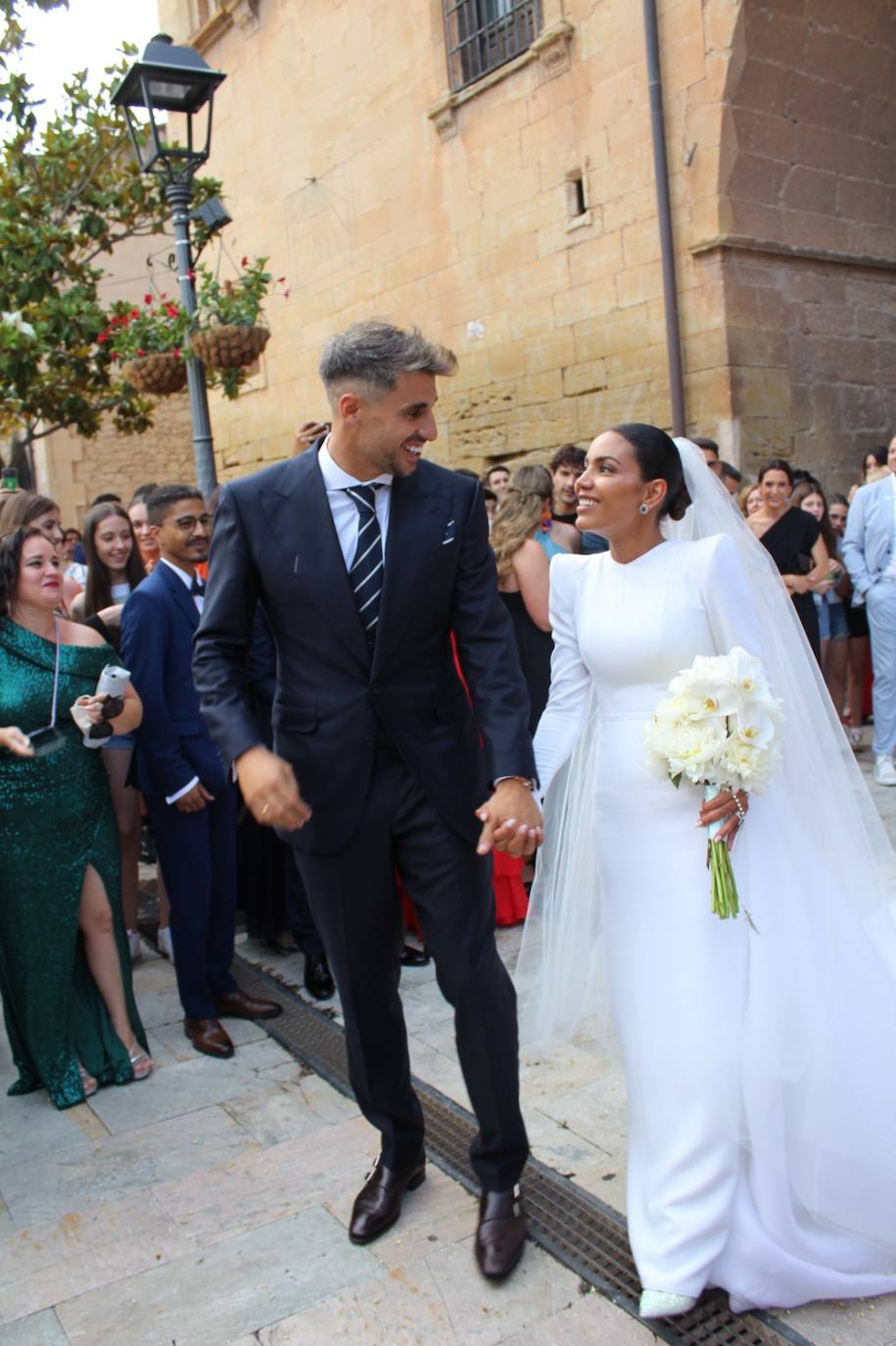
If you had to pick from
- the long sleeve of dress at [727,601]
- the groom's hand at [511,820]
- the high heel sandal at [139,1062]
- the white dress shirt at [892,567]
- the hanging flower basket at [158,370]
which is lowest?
the high heel sandal at [139,1062]

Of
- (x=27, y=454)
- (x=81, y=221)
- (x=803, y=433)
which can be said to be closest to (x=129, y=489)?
(x=27, y=454)

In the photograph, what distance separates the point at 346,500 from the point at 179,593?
67.7 inches

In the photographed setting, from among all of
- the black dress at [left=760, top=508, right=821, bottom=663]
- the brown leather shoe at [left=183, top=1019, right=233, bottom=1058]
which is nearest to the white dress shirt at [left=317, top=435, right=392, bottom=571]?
the brown leather shoe at [left=183, top=1019, right=233, bottom=1058]

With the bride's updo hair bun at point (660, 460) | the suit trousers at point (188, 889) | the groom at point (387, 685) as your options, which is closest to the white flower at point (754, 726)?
the groom at point (387, 685)

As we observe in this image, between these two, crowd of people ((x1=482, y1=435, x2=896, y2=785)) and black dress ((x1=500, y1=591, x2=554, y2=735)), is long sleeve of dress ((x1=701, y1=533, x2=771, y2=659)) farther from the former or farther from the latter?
black dress ((x1=500, y1=591, x2=554, y2=735))

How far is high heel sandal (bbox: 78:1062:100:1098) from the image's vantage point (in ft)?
12.9

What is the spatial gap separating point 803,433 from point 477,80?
16.5 feet

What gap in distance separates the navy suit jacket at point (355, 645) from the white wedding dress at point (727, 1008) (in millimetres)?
339

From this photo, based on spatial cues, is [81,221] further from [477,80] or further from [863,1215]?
[863,1215]

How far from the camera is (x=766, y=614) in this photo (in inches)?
120

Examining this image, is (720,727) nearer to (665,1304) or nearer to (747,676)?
(747,676)

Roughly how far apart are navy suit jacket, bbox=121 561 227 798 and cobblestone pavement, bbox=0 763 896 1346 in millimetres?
1032

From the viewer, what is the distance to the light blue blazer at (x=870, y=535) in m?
7.38

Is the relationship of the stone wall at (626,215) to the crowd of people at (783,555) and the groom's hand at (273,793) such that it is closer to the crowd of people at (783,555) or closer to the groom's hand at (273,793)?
the crowd of people at (783,555)
